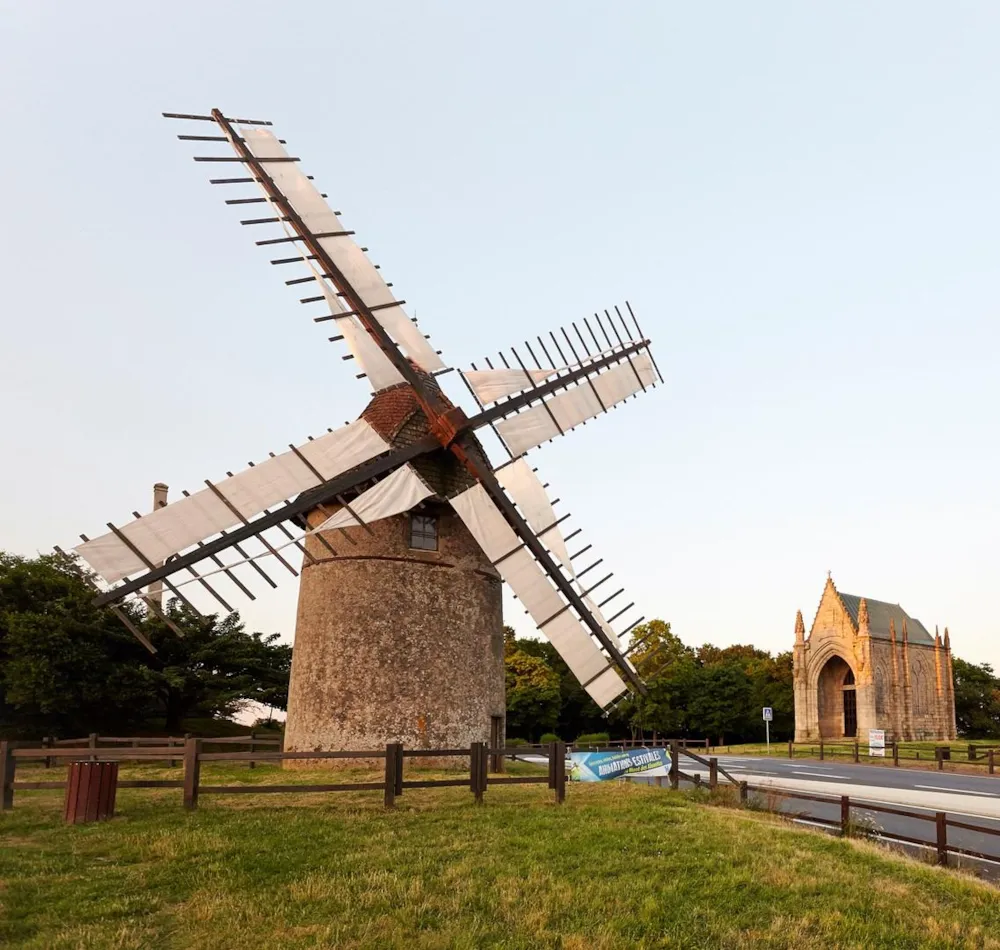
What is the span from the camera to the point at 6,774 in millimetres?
12188

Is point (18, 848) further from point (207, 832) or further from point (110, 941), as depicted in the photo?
point (110, 941)

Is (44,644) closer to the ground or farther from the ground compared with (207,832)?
farther from the ground

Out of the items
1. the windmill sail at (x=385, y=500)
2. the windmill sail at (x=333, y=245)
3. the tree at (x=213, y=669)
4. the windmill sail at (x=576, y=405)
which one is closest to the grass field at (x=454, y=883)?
the windmill sail at (x=385, y=500)

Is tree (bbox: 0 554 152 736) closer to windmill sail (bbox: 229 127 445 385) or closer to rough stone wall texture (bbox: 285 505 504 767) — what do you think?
rough stone wall texture (bbox: 285 505 504 767)

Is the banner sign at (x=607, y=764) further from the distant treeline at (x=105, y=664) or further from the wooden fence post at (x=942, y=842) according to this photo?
the distant treeline at (x=105, y=664)

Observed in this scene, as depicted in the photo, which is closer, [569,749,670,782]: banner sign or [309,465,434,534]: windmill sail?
[309,465,434,534]: windmill sail

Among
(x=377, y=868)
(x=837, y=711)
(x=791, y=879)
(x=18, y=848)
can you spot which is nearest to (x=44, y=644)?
(x=18, y=848)

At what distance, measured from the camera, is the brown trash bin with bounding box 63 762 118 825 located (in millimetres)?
11383

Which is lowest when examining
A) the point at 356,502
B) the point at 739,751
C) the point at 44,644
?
the point at 739,751

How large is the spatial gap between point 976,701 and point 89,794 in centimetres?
9006

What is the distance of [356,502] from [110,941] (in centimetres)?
1033

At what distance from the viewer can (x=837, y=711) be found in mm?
67312

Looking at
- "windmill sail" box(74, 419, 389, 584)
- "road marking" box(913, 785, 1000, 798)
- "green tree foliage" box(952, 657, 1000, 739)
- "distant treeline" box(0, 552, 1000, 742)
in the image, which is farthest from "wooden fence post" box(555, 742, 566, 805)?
"green tree foliage" box(952, 657, 1000, 739)

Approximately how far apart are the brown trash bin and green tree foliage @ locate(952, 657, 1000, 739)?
87126 millimetres
